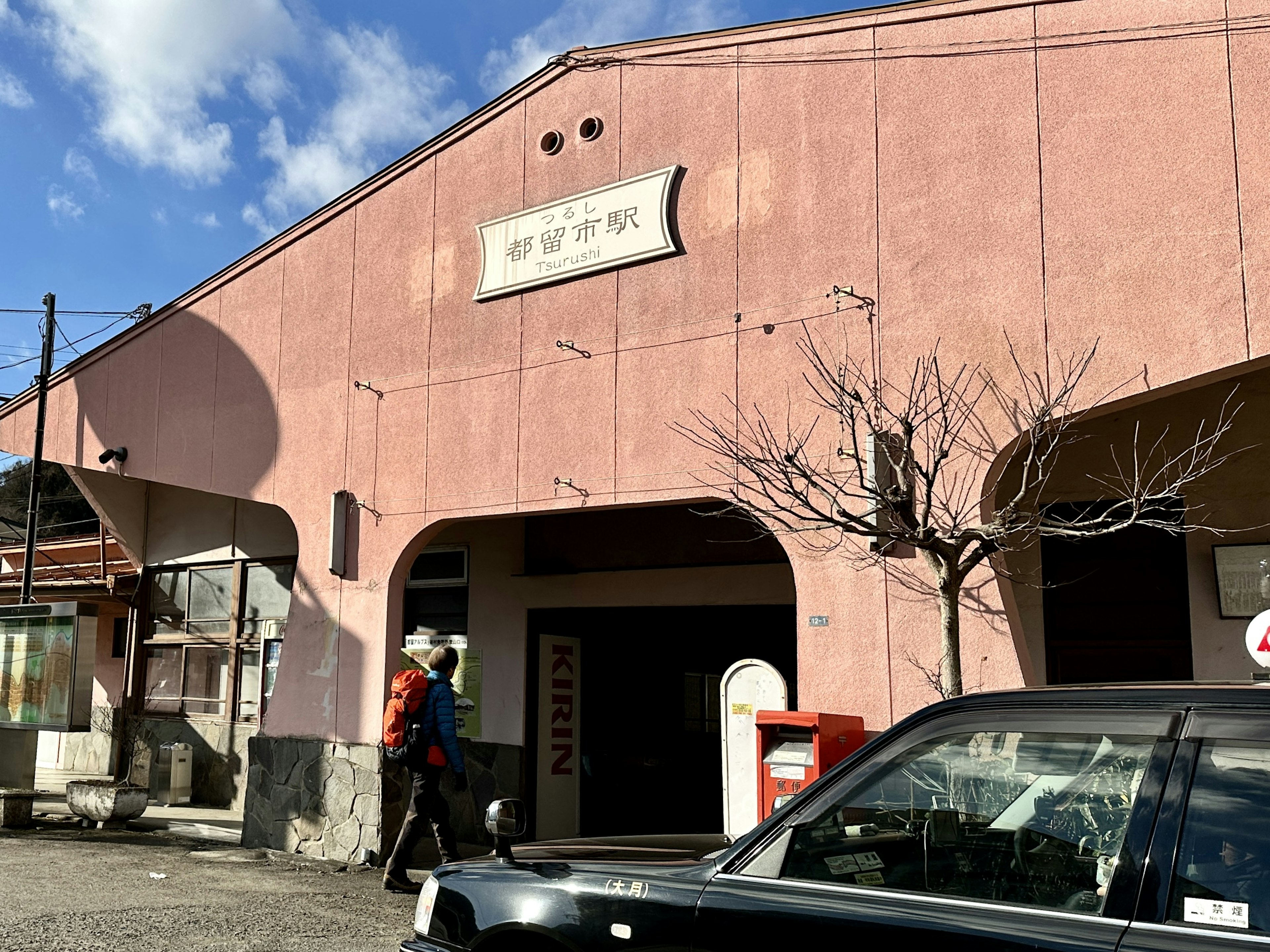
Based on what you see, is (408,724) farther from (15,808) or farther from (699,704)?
(15,808)

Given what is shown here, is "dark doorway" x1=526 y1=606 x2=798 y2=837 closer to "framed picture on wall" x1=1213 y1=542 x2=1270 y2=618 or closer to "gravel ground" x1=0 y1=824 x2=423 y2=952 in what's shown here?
"gravel ground" x1=0 y1=824 x2=423 y2=952

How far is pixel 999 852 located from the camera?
3.10 m

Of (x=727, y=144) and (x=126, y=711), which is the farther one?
(x=126, y=711)

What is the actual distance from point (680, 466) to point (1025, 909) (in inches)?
259

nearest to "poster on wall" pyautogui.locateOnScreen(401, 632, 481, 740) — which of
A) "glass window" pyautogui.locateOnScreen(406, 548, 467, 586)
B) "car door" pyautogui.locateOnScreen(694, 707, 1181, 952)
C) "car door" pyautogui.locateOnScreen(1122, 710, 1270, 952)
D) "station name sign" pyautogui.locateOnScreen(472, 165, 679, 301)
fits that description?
"glass window" pyautogui.locateOnScreen(406, 548, 467, 586)

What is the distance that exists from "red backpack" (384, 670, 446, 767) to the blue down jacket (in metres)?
0.04

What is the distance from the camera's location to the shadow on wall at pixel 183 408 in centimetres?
1270

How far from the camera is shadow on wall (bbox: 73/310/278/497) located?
1270 cm

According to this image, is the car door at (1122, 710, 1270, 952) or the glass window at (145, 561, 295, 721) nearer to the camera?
the car door at (1122, 710, 1270, 952)

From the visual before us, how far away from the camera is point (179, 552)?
16672 millimetres

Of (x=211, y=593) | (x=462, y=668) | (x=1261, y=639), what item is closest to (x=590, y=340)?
(x=462, y=668)

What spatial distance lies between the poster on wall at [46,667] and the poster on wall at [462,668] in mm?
3341

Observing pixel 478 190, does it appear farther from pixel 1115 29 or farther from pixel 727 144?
pixel 1115 29

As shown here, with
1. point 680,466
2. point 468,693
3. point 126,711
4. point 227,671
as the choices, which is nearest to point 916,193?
point 680,466
